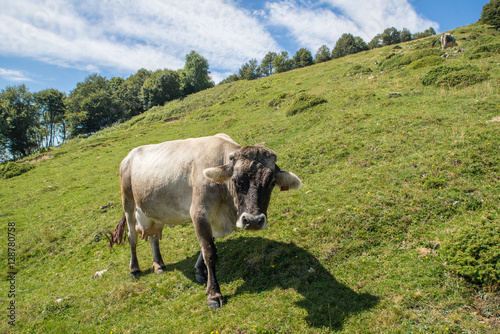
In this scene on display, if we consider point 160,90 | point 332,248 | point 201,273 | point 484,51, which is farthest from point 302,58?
point 201,273

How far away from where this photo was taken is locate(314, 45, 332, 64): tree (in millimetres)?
85562

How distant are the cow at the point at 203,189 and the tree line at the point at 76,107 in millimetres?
53664

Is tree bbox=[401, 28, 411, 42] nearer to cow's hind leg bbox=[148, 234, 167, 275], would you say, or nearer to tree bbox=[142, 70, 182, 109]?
tree bbox=[142, 70, 182, 109]

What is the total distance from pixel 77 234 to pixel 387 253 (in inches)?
494

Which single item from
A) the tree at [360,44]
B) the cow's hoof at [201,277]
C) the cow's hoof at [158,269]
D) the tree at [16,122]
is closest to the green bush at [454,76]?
the cow's hoof at [201,277]

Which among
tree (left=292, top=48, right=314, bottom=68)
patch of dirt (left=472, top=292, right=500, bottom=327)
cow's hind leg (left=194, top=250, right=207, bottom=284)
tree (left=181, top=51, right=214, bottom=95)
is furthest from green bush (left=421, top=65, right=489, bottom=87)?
tree (left=292, top=48, right=314, bottom=68)

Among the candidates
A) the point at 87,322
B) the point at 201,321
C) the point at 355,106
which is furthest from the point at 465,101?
the point at 87,322

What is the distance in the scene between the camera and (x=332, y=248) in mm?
7066

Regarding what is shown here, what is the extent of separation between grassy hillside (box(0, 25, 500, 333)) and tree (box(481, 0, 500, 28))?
55.1 m

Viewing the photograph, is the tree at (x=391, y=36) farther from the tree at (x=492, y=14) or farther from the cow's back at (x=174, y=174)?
the cow's back at (x=174, y=174)

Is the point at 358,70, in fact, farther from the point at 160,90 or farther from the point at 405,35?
the point at 405,35

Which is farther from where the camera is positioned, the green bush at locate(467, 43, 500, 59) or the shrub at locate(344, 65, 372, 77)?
the shrub at locate(344, 65, 372, 77)

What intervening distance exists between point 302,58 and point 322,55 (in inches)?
264

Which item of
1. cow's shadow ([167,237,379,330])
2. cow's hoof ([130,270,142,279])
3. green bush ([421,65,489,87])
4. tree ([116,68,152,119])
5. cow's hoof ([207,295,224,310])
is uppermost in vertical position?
tree ([116,68,152,119])
